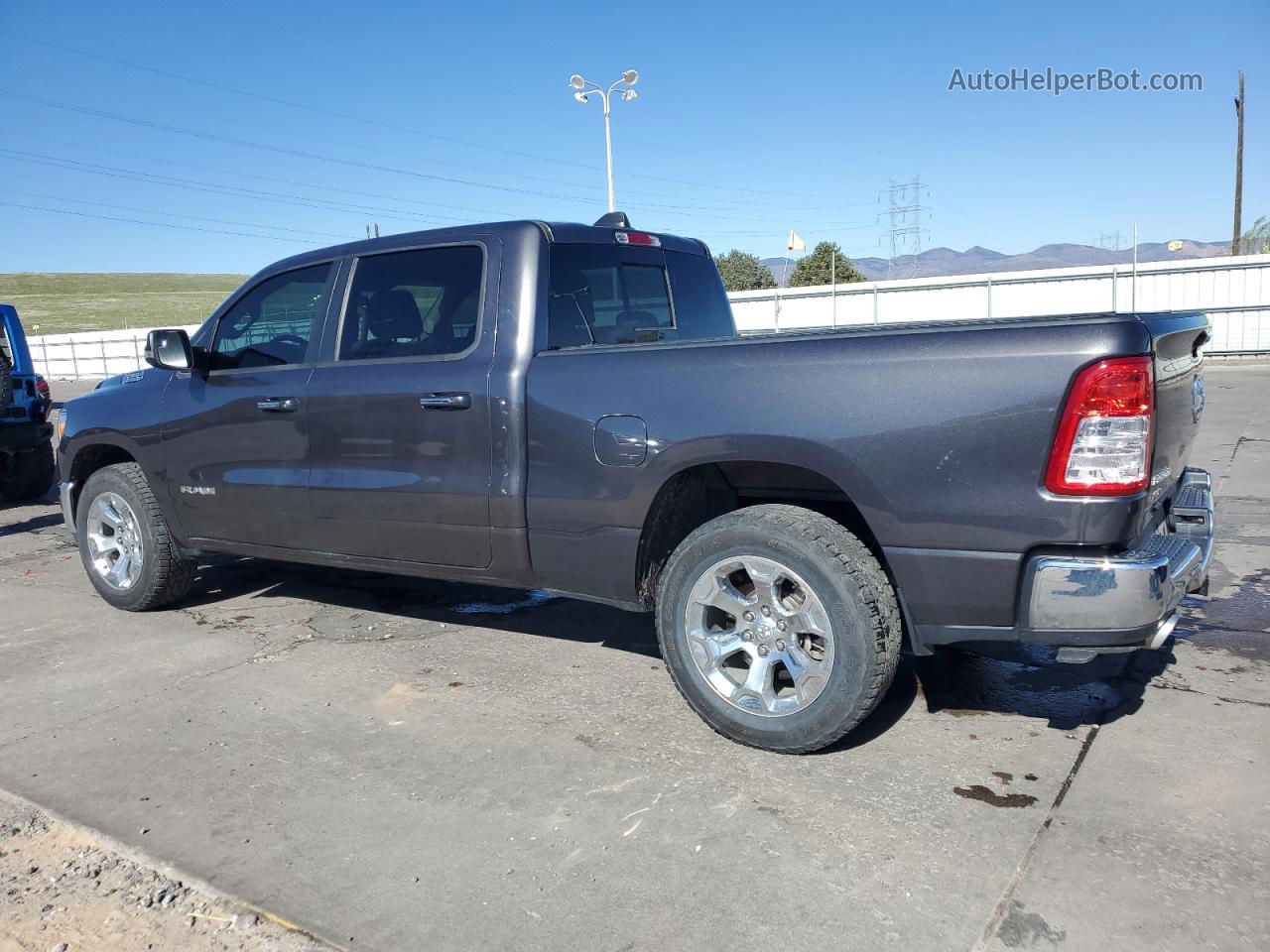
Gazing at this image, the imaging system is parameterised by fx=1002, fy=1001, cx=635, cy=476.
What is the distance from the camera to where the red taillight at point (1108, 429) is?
276cm

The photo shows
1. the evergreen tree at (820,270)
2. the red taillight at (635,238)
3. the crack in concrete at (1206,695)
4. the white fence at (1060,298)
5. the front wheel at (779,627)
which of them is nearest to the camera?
the front wheel at (779,627)

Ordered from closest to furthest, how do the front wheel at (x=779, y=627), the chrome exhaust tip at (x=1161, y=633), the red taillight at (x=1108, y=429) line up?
the red taillight at (x=1108, y=429) → the chrome exhaust tip at (x=1161, y=633) → the front wheel at (x=779, y=627)

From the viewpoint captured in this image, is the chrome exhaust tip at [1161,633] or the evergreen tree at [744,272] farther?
the evergreen tree at [744,272]

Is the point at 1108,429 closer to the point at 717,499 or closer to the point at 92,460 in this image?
the point at 717,499

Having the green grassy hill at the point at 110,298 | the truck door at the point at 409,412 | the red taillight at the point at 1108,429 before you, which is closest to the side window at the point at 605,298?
the truck door at the point at 409,412

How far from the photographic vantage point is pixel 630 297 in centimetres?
450

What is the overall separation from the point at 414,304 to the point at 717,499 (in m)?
1.58

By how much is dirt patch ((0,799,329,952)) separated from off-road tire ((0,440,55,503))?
7935 mm

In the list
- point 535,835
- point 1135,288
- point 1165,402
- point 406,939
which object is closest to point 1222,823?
point 1165,402

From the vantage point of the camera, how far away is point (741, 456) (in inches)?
130

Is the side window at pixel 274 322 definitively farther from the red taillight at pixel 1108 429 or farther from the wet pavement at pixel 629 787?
the red taillight at pixel 1108 429

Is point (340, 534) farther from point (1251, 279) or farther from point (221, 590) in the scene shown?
point (1251, 279)

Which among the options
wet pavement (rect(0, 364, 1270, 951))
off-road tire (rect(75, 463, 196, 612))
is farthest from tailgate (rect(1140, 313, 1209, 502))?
off-road tire (rect(75, 463, 196, 612))

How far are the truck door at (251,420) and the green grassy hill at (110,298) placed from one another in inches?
2072
